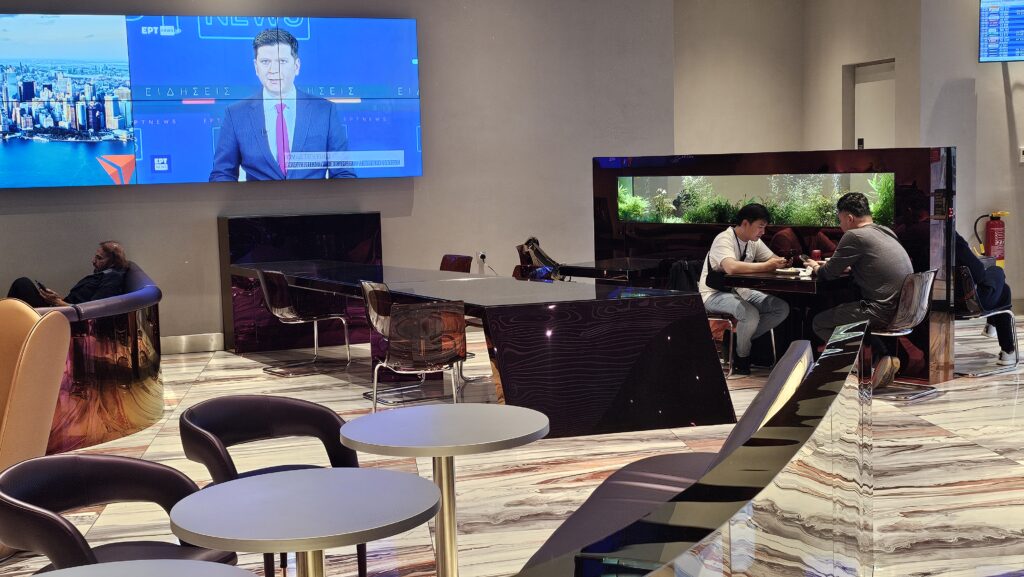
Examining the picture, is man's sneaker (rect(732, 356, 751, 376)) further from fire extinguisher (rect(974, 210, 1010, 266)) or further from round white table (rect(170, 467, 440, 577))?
round white table (rect(170, 467, 440, 577))

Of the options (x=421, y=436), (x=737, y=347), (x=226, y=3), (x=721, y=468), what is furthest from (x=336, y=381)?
(x=721, y=468)

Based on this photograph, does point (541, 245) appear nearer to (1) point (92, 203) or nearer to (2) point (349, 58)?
(2) point (349, 58)

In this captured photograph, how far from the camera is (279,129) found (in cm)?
935

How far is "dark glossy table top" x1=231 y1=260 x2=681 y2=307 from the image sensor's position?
19.0 ft

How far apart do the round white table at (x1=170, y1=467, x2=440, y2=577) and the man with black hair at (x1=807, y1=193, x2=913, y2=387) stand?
4.81 meters

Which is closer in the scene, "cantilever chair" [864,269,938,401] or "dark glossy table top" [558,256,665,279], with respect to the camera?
"cantilever chair" [864,269,938,401]

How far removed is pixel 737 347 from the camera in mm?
7414

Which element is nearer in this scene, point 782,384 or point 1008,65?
point 782,384

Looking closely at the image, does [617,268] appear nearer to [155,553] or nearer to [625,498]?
[625,498]

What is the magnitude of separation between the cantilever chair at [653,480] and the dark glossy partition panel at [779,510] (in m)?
0.96

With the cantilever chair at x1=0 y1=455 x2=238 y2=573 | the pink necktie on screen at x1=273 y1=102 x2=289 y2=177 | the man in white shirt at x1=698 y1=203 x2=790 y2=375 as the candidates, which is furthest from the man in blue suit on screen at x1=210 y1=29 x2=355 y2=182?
the cantilever chair at x1=0 y1=455 x2=238 y2=573

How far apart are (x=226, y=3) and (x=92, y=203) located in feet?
6.90

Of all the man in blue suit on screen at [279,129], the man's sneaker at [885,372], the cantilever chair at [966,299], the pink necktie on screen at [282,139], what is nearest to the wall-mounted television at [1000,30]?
the cantilever chair at [966,299]

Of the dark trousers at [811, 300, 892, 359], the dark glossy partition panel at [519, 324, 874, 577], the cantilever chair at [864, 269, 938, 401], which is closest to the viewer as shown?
the dark glossy partition panel at [519, 324, 874, 577]
